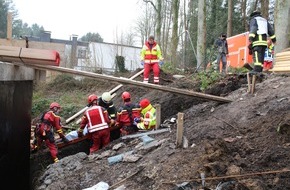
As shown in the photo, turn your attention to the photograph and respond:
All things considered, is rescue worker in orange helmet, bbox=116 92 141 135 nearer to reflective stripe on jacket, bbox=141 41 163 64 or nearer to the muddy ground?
the muddy ground

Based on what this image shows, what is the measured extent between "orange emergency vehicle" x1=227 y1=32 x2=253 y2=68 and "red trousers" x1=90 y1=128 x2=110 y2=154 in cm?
917

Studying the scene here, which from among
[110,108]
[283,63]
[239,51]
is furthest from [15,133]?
[239,51]

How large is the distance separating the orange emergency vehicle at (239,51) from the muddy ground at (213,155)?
7.68 m

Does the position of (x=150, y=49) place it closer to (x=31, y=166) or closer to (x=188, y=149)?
(x=31, y=166)

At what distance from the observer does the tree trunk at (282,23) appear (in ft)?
32.9

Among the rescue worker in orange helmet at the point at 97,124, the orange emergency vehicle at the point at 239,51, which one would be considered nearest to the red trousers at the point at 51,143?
the rescue worker in orange helmet at the point at 97,124

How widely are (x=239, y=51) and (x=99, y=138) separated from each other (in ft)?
35.8

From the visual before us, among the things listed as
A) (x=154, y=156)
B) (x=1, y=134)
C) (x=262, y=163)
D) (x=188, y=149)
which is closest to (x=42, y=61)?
(x=1, y=134)

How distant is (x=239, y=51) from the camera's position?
16.6 metres

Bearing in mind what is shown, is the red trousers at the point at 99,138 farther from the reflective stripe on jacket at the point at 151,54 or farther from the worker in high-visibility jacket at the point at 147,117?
the reflective stripe on jacket at the point at 151,54

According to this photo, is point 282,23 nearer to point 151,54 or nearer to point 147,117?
point 151,54

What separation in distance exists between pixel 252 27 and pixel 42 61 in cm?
531

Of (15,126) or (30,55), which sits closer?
(30,55)

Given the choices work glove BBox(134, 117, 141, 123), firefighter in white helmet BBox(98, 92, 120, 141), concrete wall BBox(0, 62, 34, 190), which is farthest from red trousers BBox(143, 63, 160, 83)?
concrete wall BBox(0, 62, 34, 190)
